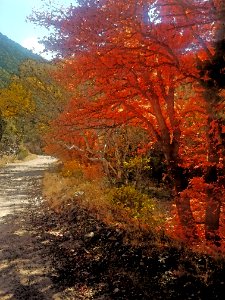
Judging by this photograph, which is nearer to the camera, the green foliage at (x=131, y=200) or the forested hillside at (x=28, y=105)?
the green foliage at (x=131, y=200)

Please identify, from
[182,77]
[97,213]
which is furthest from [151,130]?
[97,213]

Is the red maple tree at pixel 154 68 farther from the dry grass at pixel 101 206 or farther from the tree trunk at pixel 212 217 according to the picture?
the dry grass at pixel 101 206

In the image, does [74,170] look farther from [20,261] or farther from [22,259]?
[20,261]

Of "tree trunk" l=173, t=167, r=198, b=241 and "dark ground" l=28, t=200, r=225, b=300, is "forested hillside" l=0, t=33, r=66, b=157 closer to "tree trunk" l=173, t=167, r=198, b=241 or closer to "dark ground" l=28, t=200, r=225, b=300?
"tree trunk" l=173, t=167, r=198, b=241

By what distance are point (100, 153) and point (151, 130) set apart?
23.9 feet

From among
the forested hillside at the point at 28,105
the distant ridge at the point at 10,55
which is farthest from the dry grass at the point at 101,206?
the distant ridge at the point at 10,55

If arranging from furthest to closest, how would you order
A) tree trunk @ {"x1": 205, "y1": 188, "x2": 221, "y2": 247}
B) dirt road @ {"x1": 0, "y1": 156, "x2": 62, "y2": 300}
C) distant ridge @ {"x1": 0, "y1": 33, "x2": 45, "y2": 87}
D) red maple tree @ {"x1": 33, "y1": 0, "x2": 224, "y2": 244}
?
distant ridge @ {"x1": 0, "y1": 33, "x2": 45, "y2": 87} < tree trunk @ {"x1": 205, "y1": 188, "x2": 221, "y2": 247} < red maple tree @ {"x1": 33, "y1": 0, "x2": 224, "y2": 244} < dirt road @ {"x1": 0, "y1": 156, "x2": 62, "y2": 300}

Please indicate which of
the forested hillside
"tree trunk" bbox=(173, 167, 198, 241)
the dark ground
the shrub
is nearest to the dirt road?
the dark ground

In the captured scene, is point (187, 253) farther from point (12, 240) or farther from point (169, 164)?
point (12, 240)

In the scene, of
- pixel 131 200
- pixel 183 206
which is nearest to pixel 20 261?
pixel 183 206

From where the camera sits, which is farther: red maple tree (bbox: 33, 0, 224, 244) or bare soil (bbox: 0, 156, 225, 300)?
red maple tree (bbox: 33, 0, 224, 244)

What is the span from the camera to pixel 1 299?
7.91 metres

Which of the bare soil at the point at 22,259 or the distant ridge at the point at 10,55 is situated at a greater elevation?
the distant ridge at the point at 10,55

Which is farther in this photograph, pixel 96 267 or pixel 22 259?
pixel 22 259
